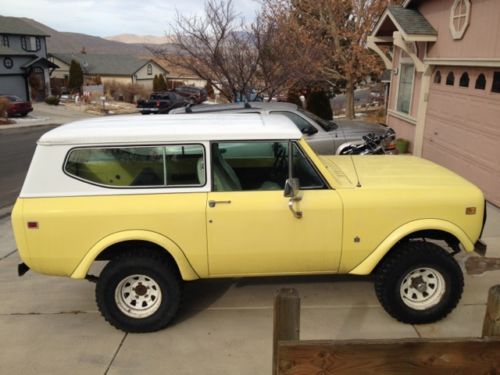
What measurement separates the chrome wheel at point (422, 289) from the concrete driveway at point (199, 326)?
0.71 ft

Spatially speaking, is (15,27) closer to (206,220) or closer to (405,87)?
(405,87)

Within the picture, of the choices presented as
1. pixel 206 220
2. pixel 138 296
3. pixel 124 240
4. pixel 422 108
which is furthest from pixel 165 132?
pixel 422 108

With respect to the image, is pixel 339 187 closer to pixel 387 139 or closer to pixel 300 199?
pixel 300 199

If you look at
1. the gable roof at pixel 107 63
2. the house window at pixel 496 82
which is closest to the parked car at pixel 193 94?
the gable roof at pixel 107 63

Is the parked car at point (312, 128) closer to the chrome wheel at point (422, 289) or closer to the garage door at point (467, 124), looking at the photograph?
the garage door at point (467, 124)

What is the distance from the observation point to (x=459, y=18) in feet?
31.4

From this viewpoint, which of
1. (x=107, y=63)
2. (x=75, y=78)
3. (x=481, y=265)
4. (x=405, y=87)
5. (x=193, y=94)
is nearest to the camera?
(x=481, y=265)

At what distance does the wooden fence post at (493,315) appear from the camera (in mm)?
2086

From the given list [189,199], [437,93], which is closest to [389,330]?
[189,199]

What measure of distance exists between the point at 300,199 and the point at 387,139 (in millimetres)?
6254

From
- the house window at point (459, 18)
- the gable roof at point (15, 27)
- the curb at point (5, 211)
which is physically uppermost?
the gable roof at point (15, 27)

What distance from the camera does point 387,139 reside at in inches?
380

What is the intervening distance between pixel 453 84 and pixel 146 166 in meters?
7.89

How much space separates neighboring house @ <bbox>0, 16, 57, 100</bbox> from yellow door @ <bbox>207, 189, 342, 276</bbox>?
39.6m
